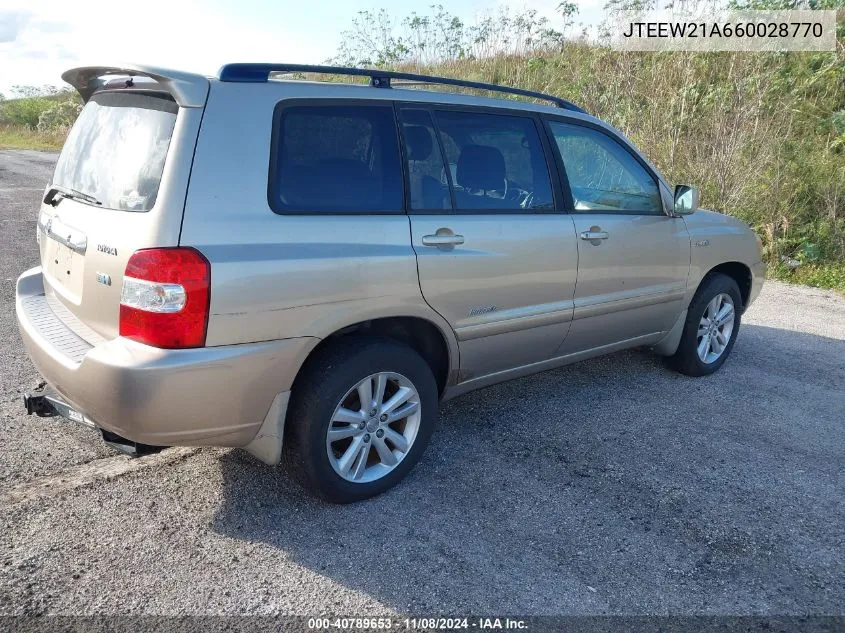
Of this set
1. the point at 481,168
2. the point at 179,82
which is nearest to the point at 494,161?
the point at 481,168

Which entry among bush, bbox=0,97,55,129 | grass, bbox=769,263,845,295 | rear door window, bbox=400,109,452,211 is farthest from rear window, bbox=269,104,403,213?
bush, bbox=0,97,55,129

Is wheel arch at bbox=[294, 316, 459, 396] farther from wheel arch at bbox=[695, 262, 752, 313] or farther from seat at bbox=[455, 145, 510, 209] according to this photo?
wheel arch at bbox=[695, 262, 752, 313]

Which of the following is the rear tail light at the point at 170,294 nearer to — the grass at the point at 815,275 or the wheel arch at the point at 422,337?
the wheel arch at the point at 422,337

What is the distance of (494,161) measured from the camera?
3.79m

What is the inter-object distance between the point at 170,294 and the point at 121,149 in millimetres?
818

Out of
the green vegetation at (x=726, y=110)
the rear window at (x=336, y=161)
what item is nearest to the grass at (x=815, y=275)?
the green vegetation at (x=726, y=110)

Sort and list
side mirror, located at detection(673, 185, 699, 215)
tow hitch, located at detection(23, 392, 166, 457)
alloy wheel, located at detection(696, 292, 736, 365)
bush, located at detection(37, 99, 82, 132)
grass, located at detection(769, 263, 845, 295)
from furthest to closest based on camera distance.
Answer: bush, located at detection(37, 99, 82, 132)
grass, located at detection(769, 263, 845, 295)
alloy wheel, located at detection(696, 292, 736, 365)
side mirror, located at detection(673, 185, 699, 215)
tow hitch, located at detection(23, 392, 166, 457)

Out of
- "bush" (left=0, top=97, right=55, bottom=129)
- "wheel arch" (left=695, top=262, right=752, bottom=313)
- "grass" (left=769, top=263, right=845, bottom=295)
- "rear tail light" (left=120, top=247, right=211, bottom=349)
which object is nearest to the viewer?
"rear tail light" (left=120, top=247, right=211, bottom=349)

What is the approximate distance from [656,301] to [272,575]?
9.79 feet

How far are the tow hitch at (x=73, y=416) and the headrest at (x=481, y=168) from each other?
1907mm

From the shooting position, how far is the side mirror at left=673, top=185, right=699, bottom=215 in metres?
4.61

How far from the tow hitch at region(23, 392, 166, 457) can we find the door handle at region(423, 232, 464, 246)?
4.74 feet

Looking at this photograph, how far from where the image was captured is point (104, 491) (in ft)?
10.7

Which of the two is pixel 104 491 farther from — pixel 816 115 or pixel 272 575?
pixel 816 115
